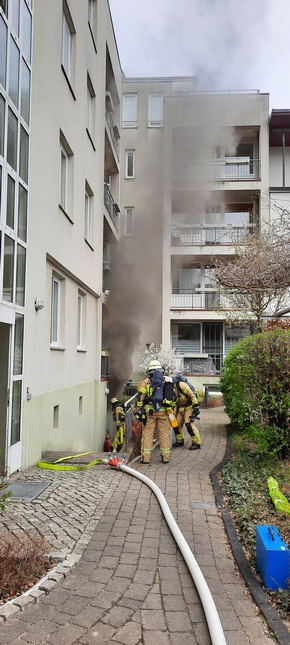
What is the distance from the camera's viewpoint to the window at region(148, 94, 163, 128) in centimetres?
2105

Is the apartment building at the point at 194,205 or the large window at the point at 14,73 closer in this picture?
the large window at the point at 14,73

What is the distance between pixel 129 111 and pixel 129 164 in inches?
108

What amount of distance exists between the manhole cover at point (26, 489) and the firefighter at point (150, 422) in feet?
6.27

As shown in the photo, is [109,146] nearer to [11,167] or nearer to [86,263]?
[86,263]

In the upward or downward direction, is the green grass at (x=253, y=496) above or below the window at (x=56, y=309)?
below

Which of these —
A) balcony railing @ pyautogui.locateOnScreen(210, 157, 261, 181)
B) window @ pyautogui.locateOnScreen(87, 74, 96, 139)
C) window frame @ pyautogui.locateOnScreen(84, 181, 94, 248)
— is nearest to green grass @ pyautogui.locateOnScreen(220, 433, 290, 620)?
window frame @ pyautogui.locateOnScreen(84, 181, 94, 248)

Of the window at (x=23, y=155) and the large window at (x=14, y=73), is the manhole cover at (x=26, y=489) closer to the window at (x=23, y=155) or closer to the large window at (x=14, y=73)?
the window at (x=23, y=155)

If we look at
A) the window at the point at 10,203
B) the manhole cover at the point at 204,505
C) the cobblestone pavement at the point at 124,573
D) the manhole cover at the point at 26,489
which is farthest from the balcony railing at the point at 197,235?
the manhole cover at the point at 204,505

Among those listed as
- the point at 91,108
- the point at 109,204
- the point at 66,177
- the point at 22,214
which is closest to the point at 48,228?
the point at 22,214

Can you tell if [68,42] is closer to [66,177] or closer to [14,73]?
[66,177]

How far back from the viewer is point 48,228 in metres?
6.98

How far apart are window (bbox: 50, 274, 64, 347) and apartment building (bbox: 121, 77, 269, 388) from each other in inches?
417

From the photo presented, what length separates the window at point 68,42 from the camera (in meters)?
8.66

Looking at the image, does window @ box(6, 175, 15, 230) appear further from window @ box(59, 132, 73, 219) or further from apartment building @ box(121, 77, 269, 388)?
apartment building @ box(121, 77, 269, 388)
